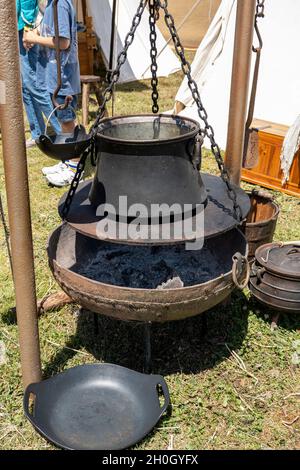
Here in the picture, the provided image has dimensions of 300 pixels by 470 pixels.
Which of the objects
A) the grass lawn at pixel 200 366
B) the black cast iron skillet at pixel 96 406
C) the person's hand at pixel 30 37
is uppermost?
the person's hand at pixel 30 37

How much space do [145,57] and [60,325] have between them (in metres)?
7.49

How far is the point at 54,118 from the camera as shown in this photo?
514 centimetres

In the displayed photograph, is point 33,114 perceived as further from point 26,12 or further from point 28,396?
point 28,396

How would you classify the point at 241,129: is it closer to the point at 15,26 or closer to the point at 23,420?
the point at 15,26

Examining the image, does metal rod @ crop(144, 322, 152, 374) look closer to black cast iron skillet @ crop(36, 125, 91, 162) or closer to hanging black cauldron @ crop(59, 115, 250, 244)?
hanging black cauldron @ crop(59, 115, 250, 244)

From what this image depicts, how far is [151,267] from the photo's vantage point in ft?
9.37

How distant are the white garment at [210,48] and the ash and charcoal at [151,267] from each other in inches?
152

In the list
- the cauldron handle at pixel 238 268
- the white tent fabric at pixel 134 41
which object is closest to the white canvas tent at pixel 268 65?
the white tent fabric at pixel 134 41

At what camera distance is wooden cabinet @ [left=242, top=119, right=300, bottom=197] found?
16.1ft

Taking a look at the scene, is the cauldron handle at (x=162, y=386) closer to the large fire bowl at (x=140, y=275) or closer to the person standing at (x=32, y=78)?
the large fire bowl at (x=140, y=275)

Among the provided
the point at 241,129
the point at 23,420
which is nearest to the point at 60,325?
the point at 23,420

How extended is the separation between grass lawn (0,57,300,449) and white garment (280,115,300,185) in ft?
6.29

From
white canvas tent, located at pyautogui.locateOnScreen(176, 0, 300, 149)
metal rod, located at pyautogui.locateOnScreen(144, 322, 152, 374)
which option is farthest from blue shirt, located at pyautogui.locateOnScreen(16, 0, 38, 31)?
metal rod, located at pyautogui.locateOnScreen(144, 322, 152, 374)

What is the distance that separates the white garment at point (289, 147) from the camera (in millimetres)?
4660
